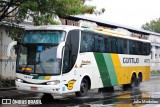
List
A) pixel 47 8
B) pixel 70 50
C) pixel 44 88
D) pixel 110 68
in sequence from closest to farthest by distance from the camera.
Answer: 1. pixel 44 88
2. pixel 70 50
3. pixel 47 8
4. pixel 110 68

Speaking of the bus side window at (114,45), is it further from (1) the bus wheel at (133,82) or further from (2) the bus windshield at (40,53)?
(2) the bus windshield at (40,53)

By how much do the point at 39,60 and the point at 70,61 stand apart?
4.48 ft

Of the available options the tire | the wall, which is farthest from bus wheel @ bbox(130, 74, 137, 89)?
the wall

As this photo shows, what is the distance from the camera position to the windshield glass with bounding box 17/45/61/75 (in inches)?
596

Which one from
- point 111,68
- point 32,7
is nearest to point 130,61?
point 111,68

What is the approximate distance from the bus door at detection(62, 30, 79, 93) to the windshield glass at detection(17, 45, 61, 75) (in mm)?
463

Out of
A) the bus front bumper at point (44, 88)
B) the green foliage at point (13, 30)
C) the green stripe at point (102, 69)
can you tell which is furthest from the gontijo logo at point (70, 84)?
the green foliage at point (13, 30)

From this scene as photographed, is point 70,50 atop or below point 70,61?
atop

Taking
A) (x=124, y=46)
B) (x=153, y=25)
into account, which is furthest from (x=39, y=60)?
(x=153, y=25)

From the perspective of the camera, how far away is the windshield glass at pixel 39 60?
49.6 ft

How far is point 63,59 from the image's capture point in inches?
603

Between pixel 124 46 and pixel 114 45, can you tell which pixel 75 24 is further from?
pixel 114 45

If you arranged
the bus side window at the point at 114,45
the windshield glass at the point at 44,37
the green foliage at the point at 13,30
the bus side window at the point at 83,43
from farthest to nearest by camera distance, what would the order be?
the green foliage at the point at 13,30 → the bus side window at the point at 114,45 → the bus side window at the point at 83,43 → the windshield glass at the point at 44,37

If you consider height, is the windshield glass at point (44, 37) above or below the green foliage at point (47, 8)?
below
